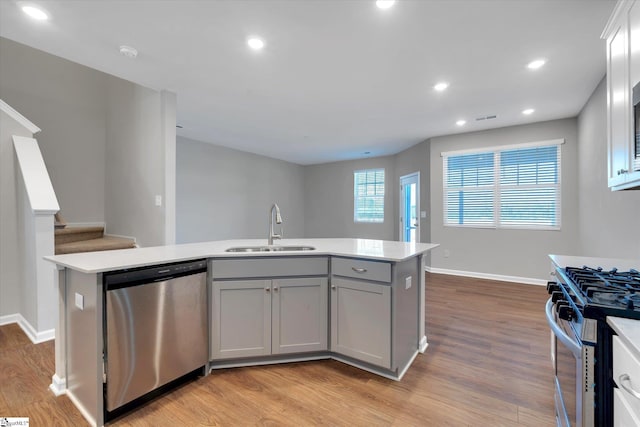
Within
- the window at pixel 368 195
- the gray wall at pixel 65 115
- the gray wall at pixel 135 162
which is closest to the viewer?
the gray wall at pixel 135 162

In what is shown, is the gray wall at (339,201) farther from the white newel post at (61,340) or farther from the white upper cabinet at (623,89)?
the white newel post at (61,340)

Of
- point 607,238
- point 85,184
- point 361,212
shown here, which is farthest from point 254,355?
point 361,212

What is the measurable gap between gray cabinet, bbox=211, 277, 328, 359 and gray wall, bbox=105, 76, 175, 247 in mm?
1775

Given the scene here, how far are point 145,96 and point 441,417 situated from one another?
14.8 feet

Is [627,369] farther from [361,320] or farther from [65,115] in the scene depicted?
[65,115]

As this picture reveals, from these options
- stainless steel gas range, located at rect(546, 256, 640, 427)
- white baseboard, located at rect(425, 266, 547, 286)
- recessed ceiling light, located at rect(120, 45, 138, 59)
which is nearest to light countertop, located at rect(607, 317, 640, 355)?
stainless steel gas range, located at rect(546, 256, 640, 427)

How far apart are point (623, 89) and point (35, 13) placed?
3.94 m

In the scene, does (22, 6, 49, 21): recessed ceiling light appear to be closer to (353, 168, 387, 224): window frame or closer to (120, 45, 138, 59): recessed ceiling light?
(120, 45, 138, 59): recessed ceiling light

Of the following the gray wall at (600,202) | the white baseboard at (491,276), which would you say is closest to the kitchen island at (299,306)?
the gray wall at (600,202)

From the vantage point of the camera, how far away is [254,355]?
210 cm

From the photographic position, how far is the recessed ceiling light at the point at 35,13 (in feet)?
6.51

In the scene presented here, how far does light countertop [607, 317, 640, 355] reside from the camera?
2.44ft

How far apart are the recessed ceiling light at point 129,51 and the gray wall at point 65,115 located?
3026 mm

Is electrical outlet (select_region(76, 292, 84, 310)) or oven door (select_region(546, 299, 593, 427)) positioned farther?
electrical outlet (select_region(76, 292, 84, 310))
